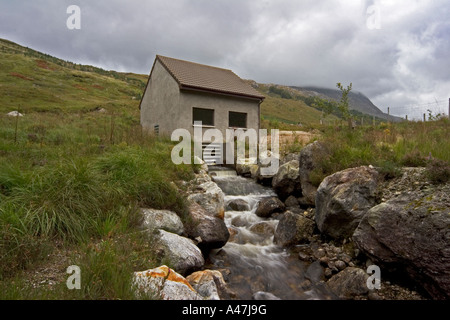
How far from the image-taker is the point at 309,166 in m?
8.20

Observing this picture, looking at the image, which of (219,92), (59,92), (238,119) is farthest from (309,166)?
(59,92)

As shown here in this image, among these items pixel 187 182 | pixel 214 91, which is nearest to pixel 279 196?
pixel 187 182

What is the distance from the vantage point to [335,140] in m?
8.68

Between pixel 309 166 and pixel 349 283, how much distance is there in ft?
14.5

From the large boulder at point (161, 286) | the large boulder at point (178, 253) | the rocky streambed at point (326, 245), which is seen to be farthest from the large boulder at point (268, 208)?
the large boulder at point (161, 286)

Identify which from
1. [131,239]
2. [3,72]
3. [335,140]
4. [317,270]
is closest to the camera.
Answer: [131,239]

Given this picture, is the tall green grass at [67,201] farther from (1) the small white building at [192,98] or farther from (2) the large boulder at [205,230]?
(1) the small white building at [192,98]

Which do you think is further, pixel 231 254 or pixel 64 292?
pixel 231 254

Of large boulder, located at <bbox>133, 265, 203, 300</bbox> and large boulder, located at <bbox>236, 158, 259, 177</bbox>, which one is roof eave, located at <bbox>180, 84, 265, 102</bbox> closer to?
large boulder, located at <bbox>236, 158, 259, 177</bbox>

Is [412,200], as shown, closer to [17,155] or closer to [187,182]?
[187,182]

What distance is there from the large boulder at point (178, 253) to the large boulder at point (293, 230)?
2702 mm

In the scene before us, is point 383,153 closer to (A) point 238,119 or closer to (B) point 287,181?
(B) point 287,181

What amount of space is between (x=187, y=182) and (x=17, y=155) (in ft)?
13.9

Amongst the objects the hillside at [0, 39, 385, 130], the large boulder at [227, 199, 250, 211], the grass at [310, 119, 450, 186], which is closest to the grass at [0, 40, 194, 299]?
the large boulder at [227, 199, 250, 211]
